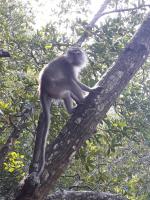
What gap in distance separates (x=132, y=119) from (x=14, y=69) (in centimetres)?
213

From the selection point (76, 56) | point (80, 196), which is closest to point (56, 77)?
point (76, 56)

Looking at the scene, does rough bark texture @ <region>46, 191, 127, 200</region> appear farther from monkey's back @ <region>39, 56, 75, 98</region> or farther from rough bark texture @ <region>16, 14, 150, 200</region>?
monkey's back @ <region>39, 56, 75, 98</region>

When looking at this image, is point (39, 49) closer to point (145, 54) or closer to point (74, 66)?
point (74, 66)

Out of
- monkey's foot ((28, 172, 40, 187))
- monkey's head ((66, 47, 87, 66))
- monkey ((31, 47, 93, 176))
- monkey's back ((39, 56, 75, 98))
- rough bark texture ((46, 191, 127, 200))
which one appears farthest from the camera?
monkey's head ((66, 47, 87, 66))

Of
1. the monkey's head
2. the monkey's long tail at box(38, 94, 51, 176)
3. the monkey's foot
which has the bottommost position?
the monkey's foot

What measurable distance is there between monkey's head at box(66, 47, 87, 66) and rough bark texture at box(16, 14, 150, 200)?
1973 mm

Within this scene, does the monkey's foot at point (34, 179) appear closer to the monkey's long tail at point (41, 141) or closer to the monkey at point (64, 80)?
the monkey's long tail at point (41, 141)

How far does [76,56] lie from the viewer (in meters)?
5.83

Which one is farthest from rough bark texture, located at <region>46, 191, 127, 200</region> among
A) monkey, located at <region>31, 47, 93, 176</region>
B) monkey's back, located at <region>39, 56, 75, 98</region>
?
monkey's back, located at <region>39, 56, 75, 98</region>

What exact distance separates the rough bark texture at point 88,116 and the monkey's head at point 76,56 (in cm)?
197

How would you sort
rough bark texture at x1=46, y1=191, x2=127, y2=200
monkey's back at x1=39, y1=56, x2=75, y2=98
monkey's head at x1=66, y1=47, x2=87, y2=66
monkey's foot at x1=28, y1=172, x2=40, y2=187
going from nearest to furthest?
monkey's foot at x1=28, y1=172, x2=40, y2=187
rough bark texture at x1=46, y1=191, x2=127, y2=200
monkey's back at x1=39, y1=56, x2=75, y2=98
monkey's head at x1=66, y1=47, x2=87, y2=66

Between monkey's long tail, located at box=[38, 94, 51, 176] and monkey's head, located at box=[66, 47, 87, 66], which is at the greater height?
monkey's head, located at box=[66, 47, 87, 66]

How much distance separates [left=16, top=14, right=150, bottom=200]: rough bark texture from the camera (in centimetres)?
311

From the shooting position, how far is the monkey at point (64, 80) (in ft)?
16.8
